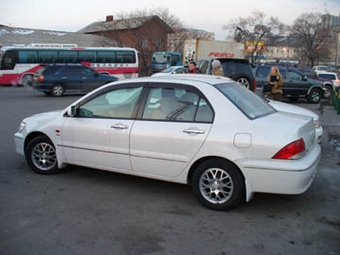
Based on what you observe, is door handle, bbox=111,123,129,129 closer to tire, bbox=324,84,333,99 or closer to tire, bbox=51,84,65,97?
tire, bbox=51,84,65,97

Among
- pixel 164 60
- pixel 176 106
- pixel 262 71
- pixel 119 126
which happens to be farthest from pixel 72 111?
pixel 164 60

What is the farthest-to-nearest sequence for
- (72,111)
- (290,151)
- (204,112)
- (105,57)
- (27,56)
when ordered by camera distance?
(105,57) → (27,56) → (72,111) → (204,112) → (290,151)

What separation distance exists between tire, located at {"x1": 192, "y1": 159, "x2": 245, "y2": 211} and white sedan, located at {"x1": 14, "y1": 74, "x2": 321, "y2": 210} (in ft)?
0.04

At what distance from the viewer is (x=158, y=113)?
16.2 ft

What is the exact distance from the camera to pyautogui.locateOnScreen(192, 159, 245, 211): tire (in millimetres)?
4422

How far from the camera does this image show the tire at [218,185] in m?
4.42

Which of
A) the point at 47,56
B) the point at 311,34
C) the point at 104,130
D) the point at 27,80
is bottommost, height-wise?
the point at 27,80

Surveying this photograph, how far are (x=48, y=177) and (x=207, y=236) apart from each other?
2890 mm

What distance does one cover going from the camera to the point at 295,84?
18.3 metres

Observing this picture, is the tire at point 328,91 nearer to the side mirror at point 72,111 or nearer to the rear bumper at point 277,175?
the rear bumper at point 277,175

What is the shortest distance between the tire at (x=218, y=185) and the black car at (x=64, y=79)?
17.1 meters

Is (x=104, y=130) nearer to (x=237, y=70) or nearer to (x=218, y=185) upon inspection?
(x=218, y=185)

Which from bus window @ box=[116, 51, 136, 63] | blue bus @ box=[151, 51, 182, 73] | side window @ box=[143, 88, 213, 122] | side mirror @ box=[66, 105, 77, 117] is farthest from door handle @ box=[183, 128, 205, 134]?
blue bus @ box=[151, 51, 182, 73]

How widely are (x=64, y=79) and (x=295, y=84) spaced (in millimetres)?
11674
